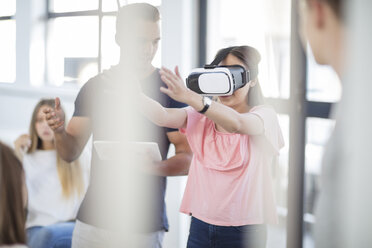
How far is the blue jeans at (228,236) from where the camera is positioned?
1.06 meters

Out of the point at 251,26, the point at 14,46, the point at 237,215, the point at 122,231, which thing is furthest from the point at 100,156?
the point at 14,46

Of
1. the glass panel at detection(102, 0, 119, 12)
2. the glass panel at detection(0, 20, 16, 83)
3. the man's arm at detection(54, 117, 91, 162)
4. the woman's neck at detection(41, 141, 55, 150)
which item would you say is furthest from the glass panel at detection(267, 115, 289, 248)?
the glass panel at detection(0, 20, 16, 83)

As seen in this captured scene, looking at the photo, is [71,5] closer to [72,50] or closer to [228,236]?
[72,50]

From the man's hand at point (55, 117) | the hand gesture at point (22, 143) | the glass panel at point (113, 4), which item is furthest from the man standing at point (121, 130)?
the hand gesture at point (22, 143)

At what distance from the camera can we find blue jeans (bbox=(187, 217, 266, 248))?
3.48 feet

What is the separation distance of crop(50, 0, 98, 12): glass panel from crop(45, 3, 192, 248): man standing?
30 cm

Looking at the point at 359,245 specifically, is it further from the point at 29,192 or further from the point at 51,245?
the point at 29,192

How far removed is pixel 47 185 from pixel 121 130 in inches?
27.3

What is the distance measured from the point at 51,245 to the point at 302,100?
1150mm

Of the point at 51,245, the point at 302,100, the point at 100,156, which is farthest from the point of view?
the point at 51,245

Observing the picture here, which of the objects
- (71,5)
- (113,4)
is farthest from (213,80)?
(71,5)

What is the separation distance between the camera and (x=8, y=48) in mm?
1822

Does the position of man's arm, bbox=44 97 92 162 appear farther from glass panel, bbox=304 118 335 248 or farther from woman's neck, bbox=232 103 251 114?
glass panel, bbox=304 118 335 248

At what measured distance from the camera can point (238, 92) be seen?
1.06 meters
